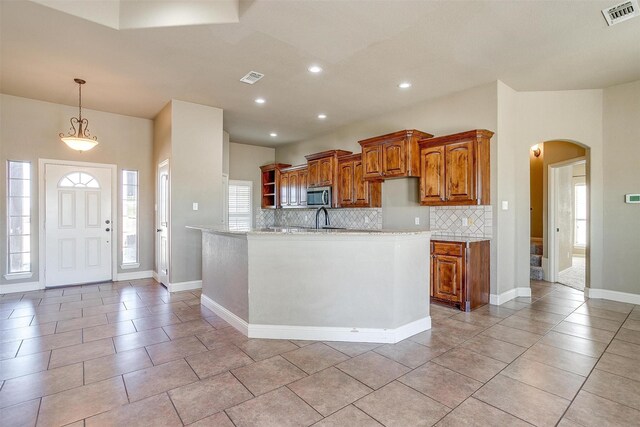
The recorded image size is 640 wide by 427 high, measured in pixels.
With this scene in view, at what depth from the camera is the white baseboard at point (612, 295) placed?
4277mm

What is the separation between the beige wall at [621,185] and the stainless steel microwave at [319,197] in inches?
166

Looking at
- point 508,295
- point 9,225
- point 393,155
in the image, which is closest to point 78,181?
point 9,225

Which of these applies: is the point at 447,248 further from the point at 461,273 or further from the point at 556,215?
the point at 556,215

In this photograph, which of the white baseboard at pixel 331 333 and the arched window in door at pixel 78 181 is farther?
the arched window in door at pixel 78 181

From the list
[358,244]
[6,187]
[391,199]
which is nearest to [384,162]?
[391,199]

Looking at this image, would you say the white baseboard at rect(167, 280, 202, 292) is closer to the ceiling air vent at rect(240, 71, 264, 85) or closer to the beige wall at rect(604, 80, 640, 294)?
the ceiling air vent at rect(240, 71, 264, 85)

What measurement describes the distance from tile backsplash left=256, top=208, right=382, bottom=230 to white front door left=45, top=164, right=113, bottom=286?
3467 millimetres

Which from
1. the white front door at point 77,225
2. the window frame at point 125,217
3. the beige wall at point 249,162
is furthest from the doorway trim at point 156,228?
the beige wall at point 249,162

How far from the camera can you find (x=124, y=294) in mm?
4789

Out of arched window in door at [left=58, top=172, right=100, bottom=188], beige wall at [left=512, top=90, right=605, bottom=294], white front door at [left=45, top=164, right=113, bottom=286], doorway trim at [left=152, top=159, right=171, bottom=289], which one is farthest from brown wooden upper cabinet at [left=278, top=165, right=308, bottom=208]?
beige wall at [left=512, top=90, right=605, bottom=294]

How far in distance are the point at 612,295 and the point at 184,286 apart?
6.15 metres

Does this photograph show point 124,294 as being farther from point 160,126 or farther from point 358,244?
point 358,244

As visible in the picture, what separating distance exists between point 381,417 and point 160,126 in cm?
551

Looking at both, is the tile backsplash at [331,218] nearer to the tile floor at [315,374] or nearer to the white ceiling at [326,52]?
the white ceiling at [326,52]
